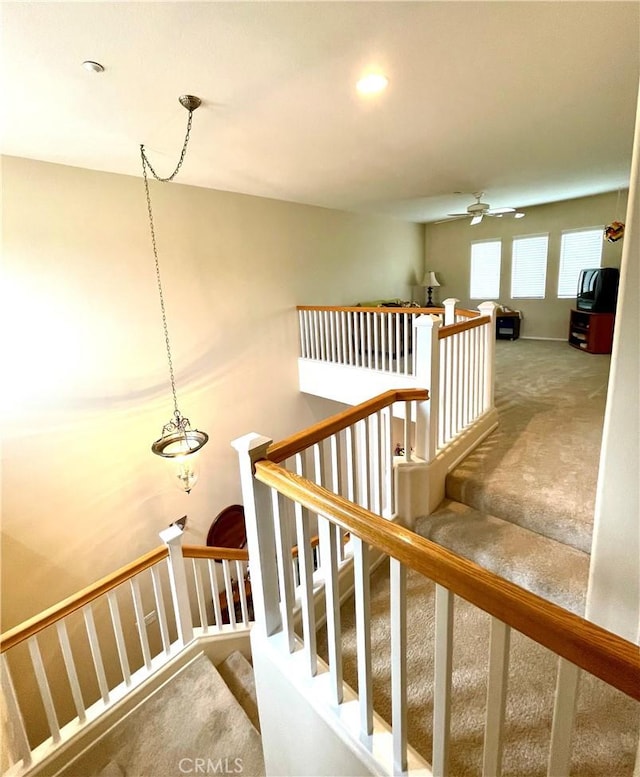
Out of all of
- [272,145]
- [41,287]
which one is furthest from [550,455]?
[41,287]

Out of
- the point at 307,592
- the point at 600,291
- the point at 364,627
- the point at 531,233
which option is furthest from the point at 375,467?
the point at 531,233

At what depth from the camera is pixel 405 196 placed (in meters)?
5.23

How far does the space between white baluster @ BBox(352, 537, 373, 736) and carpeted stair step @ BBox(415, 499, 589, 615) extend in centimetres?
116

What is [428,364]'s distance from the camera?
7.84ft

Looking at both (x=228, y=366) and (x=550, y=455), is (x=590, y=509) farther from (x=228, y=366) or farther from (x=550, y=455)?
(x=228, y=366)

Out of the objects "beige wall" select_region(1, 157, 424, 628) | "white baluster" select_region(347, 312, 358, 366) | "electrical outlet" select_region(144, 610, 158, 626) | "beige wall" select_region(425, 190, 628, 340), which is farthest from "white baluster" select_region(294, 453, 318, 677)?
"beige wall" select_region(425, 190, 628, 340)

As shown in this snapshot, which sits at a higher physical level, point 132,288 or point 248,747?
point 132,288

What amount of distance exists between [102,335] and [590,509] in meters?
4.06

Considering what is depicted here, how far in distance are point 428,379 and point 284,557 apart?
150cm

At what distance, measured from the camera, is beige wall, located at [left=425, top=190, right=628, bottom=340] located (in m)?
6.06

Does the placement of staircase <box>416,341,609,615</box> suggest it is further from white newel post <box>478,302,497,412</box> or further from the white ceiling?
the white ceiling

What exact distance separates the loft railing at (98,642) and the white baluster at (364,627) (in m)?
1.62

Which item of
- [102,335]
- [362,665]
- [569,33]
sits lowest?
[362,665]

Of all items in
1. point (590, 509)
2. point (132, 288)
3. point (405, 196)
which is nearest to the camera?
point (590, 509)
